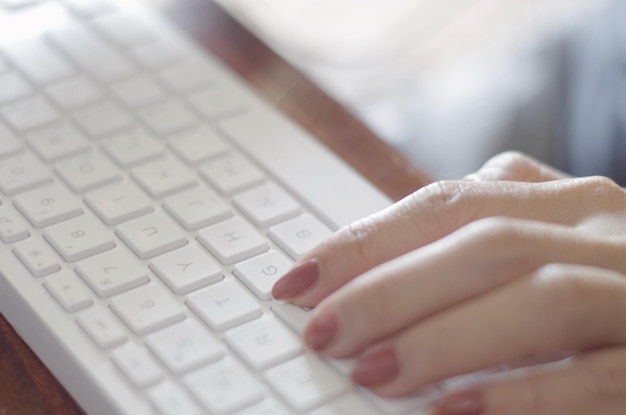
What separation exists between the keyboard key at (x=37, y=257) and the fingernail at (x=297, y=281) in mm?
108

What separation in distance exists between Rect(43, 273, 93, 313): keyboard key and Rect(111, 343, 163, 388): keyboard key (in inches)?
1.3

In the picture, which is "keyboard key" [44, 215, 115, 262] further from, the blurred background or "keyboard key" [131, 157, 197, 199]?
the blurred background

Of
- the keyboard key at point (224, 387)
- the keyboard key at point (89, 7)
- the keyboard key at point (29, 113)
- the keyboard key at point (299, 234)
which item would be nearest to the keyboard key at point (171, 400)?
the keyboard key at point (224, 387)

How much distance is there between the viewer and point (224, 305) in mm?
416

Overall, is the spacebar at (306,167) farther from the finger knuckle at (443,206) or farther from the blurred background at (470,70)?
the blurred background at (470,70)

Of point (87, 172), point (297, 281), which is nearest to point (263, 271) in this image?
point (297, 281)

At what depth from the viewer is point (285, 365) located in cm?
39

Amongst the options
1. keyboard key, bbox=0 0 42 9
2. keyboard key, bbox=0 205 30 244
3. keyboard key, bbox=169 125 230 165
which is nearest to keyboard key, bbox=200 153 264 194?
keyboard key, bbox=169 125 230 165

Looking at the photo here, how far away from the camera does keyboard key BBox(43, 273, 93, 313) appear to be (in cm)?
40

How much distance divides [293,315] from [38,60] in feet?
0.88

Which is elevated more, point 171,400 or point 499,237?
point 499,237

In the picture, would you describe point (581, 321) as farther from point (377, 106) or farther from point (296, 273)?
point (377, 106)

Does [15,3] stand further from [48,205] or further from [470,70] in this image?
[470,70]

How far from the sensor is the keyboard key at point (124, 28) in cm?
60
